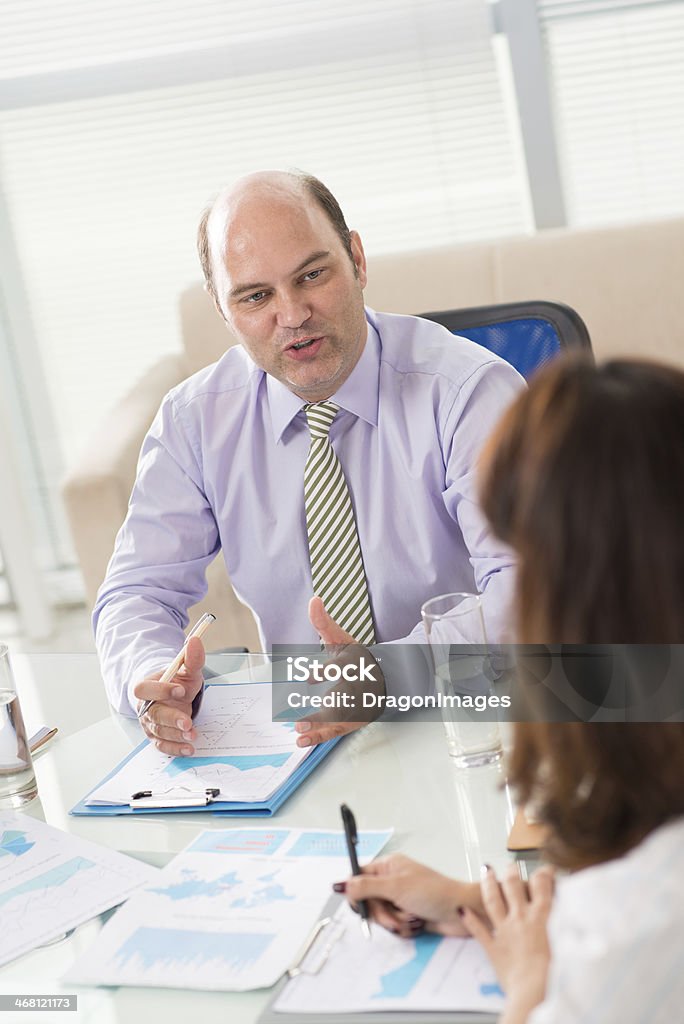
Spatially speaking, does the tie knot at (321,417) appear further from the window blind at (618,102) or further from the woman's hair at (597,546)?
the window blind at (618,102)

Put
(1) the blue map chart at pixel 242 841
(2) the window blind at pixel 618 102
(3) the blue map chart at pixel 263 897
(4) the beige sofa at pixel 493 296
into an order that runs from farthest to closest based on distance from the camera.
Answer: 1. (2) the window blind at pixel 618 102
2. (4) the beige sofa at pixel 493 296
3. (1) the blue map chart at pixel 242 841
4. (3) the blue map chart at pixel 263 897

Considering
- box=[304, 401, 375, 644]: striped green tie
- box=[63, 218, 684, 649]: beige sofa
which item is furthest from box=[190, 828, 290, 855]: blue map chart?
box=[63, 218, 684, 649]: beige sofa

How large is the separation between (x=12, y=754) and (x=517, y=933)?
0.69 metres

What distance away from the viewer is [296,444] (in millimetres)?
1874

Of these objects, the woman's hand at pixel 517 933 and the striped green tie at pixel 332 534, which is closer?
the woman's hand at pixel 517 933

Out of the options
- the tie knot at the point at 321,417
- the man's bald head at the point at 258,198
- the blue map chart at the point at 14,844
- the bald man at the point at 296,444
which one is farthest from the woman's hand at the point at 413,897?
the man's bald head at the point at 258,198

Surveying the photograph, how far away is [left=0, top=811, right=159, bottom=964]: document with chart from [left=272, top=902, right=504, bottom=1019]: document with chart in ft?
0.81

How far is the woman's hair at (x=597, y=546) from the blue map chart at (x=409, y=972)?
8.2 inches

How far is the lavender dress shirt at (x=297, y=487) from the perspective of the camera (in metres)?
1.80

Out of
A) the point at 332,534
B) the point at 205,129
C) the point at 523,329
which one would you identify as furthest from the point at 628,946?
the point at 205,129

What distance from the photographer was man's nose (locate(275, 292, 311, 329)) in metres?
1.76

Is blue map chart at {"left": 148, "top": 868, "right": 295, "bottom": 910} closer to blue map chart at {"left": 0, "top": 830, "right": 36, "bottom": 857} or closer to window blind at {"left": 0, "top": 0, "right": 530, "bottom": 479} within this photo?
blue map chart at {"left": 0, "top": 830, "right": 36, "bottom": 857}

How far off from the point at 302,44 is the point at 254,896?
2.84 m

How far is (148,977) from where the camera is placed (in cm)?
102
